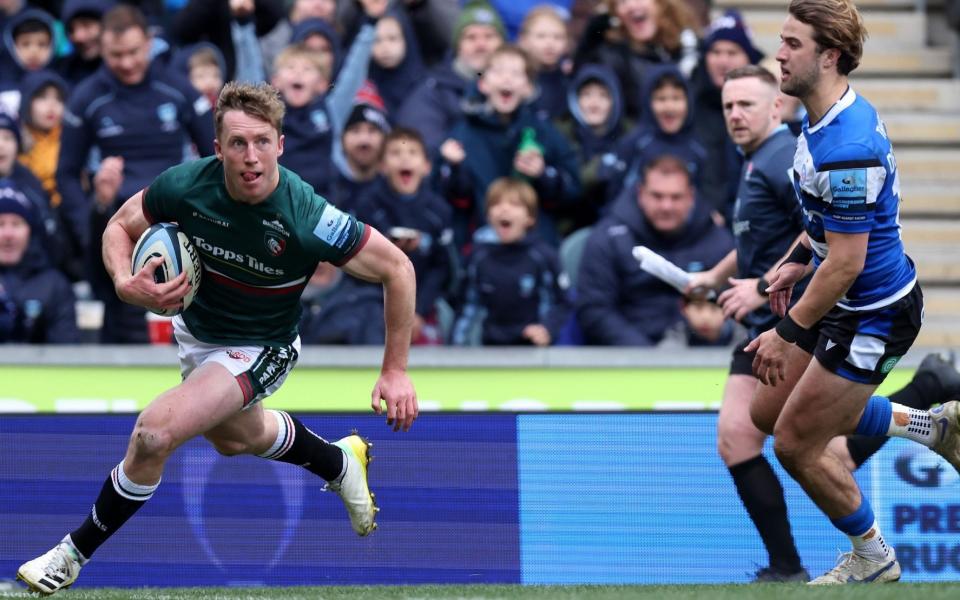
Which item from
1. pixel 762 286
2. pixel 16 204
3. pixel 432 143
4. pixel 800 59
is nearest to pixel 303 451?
pixel 762 286

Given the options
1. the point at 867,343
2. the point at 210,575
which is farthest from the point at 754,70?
the point at 210,575

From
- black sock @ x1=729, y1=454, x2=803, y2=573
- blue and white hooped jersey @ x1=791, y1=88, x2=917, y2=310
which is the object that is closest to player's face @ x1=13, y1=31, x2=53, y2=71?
black sock @ x1=729, y1=454, x2=803, y2=573

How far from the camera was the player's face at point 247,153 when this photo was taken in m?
6.31

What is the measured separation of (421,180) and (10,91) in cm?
316

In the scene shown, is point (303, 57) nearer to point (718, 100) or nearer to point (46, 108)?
point (46, 108)

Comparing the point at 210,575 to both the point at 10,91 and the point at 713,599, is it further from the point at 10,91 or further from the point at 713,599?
the point at 10,91

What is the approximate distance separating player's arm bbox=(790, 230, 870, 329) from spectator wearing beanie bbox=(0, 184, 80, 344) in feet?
17.7

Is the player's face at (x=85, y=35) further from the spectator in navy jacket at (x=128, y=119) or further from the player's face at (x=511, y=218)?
the player's face at (x=511, y=218)

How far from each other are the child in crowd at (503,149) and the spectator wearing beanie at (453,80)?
1.03 feet

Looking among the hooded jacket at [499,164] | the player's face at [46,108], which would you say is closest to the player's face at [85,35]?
the player's face at [46,108]

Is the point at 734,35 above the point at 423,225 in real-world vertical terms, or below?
above

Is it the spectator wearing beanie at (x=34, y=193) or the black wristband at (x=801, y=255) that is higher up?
the black wristband at (x=801, y=255)

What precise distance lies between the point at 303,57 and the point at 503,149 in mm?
1538

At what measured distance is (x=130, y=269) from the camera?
6.44m
